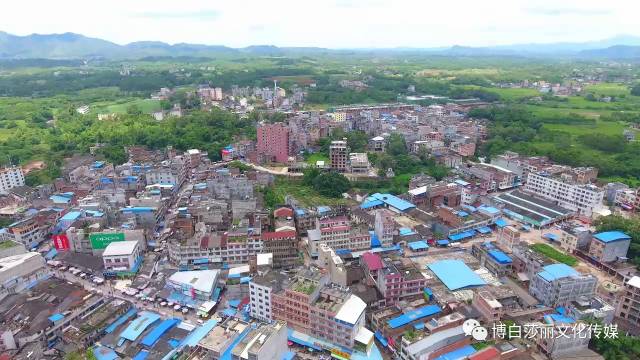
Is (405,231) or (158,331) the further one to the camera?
(405,231)

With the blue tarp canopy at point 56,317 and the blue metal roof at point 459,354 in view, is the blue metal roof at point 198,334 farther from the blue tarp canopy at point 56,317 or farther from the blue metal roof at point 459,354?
the blue metal roof at point 459,354

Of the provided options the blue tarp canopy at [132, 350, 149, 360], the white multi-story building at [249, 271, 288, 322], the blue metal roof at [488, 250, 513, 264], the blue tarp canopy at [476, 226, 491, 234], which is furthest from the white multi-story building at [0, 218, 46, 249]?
the blue tarp canopy at [476, 226, 491, 234]

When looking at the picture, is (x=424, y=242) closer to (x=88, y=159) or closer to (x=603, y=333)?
(x=603, y=333)

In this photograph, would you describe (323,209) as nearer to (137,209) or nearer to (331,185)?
(331,185)

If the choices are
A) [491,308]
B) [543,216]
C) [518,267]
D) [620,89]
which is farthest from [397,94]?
[491,308]

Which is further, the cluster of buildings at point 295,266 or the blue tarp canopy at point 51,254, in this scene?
the blue tarp canopy at point 51,254

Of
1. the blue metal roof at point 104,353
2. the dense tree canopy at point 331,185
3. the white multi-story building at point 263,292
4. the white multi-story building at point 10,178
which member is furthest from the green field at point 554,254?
the white multi-story building at point 10,178

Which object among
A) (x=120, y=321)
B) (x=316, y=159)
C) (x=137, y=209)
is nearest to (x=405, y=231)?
(x=120, y=321)
